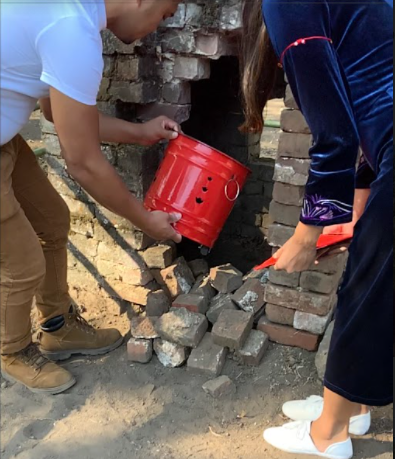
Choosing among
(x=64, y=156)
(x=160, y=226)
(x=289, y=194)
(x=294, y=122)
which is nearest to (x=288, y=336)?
(x=289, y=194)

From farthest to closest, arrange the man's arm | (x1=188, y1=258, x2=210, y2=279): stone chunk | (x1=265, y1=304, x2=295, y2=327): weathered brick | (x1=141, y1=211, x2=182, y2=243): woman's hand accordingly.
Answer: (x1=188, y1=258, x2=210, y2=279): stone chunk < (x1=265, y1=304, x2=295, y2=327): weathered brick < (x1=141, y1=211, x2=182, y2=243): woman's hand < the man's arm

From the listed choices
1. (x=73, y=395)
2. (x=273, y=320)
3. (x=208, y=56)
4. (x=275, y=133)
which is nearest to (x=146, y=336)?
Result: (x=73, y=395)

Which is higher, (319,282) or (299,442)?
(319,282)

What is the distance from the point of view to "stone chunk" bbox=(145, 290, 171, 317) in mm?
2887

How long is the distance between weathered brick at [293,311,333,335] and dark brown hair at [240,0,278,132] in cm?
110

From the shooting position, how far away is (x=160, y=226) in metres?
2.25

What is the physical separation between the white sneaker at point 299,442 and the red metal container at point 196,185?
0.87 metres

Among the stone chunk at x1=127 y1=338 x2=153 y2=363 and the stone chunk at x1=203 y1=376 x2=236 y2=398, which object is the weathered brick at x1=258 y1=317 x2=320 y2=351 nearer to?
the stone chunk at x1=203 y1=376 x2=236 y2=398

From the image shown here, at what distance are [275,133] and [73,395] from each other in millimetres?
5280

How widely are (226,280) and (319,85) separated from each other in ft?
5.20

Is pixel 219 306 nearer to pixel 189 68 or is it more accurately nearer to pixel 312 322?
pixel 312 322

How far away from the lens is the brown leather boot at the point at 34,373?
251cm

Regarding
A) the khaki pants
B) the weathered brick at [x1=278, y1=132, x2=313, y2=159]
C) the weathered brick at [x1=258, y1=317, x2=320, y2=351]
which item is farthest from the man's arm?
the weathered brick at [x1=258, y1=317, x2=320, y2=351]

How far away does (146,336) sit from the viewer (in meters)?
2.73
